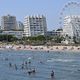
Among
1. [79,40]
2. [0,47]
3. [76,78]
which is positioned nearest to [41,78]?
[76,78]

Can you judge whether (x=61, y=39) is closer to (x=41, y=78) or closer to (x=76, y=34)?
(x=76, y=34)

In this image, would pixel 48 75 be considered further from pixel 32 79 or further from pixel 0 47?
pixel 0 47

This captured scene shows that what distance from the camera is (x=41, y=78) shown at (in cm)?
5194

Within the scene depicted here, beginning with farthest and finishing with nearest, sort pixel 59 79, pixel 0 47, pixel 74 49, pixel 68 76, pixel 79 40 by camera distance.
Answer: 1. pixel 79 40
2. pixel 0 47
3. pixel 74 49
4. pixel 68 76
5. pixel 59 79

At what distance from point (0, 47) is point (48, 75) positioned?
4698 inches

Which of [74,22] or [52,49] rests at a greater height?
[74,22]

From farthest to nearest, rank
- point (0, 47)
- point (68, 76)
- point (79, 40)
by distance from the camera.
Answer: point (79, 40) < point (0, 47) < point (68, 76)

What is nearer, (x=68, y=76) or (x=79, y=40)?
(x=68, y=76)

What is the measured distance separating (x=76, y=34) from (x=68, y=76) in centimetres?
14600

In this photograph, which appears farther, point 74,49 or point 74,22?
point 74,22

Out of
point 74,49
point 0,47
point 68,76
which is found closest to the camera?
point 68,76

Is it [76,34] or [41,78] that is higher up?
[76,34]

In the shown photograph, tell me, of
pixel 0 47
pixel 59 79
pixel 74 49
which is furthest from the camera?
pixel 0 47

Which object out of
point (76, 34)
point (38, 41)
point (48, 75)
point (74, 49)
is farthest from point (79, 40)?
point (48, 75)
